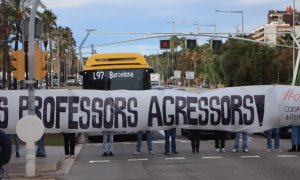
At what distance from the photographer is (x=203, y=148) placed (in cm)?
1923

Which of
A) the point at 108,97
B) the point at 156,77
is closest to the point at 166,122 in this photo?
the point at 108,97

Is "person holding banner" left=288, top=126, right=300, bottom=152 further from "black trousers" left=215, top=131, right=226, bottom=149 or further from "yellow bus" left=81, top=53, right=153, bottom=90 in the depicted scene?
"yellow bus" left=81, top=53, right=153, bottom=90

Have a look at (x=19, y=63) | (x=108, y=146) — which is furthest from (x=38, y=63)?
(x=108, y=146)

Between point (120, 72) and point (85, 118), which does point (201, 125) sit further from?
point (120, 72)

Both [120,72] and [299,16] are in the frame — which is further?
[299,16]

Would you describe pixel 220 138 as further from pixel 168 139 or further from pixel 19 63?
pixel 19 63

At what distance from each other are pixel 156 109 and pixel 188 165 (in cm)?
329

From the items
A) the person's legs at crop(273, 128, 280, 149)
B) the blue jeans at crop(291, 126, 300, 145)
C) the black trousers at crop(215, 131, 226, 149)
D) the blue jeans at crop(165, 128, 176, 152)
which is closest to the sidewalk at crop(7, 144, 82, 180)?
the blue jeans at crop(165, 128, 176, 152)

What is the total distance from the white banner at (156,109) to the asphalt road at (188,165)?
877 mm

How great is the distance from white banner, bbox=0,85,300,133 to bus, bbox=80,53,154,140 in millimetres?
4259

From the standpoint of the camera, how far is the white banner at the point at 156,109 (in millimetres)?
17297

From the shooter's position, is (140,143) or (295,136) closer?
(140,143)

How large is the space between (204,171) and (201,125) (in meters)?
4.34

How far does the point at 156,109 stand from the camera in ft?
58.3
